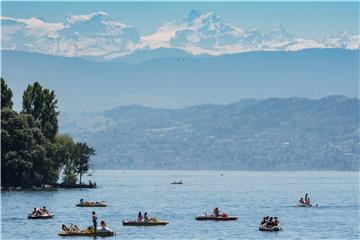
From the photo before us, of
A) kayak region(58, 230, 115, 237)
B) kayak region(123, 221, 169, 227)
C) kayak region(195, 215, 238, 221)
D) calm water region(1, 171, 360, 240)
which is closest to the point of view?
kayak region(58, 230, 115, 237)

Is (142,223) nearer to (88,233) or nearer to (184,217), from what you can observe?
(88,233)

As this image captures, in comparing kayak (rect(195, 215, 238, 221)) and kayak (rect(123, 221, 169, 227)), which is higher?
kayak (rect(195, 215, 238, 221))

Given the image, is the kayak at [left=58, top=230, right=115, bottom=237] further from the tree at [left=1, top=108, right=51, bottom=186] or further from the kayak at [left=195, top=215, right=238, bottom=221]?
the tree at [left=1, top=108, right=51, bottom=186]

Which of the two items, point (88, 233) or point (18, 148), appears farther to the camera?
point (18, 148)

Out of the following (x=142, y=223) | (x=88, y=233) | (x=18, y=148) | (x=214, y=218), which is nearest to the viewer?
(x=88, y=233)

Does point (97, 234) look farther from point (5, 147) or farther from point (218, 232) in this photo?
point (5, 147)

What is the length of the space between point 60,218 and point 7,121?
5285 cm

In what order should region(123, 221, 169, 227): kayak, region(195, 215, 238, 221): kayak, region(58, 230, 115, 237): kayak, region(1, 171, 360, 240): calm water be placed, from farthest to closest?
1. region(195, 215, 238, 221): kayak
2. region(123, 221, 169, 227): kayak
3. region(1, 171, 360, 240): calm water
4. region(58, 230, 115, 237): kayak

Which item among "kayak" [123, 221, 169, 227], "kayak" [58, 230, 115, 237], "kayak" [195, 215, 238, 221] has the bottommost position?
"kayak" [58, 230, 115, 237]

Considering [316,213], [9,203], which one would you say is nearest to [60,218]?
[9,203]

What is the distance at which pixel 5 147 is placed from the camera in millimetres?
191375

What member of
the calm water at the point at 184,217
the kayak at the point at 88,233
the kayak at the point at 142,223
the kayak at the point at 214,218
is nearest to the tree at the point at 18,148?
the calm water at the point at 184,217

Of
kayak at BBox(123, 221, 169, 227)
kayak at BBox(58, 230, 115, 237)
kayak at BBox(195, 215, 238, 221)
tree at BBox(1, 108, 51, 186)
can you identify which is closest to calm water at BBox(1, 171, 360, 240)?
kayak at BBox(58, 230, 115, 237)

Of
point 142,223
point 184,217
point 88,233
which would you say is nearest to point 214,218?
point 184,217
